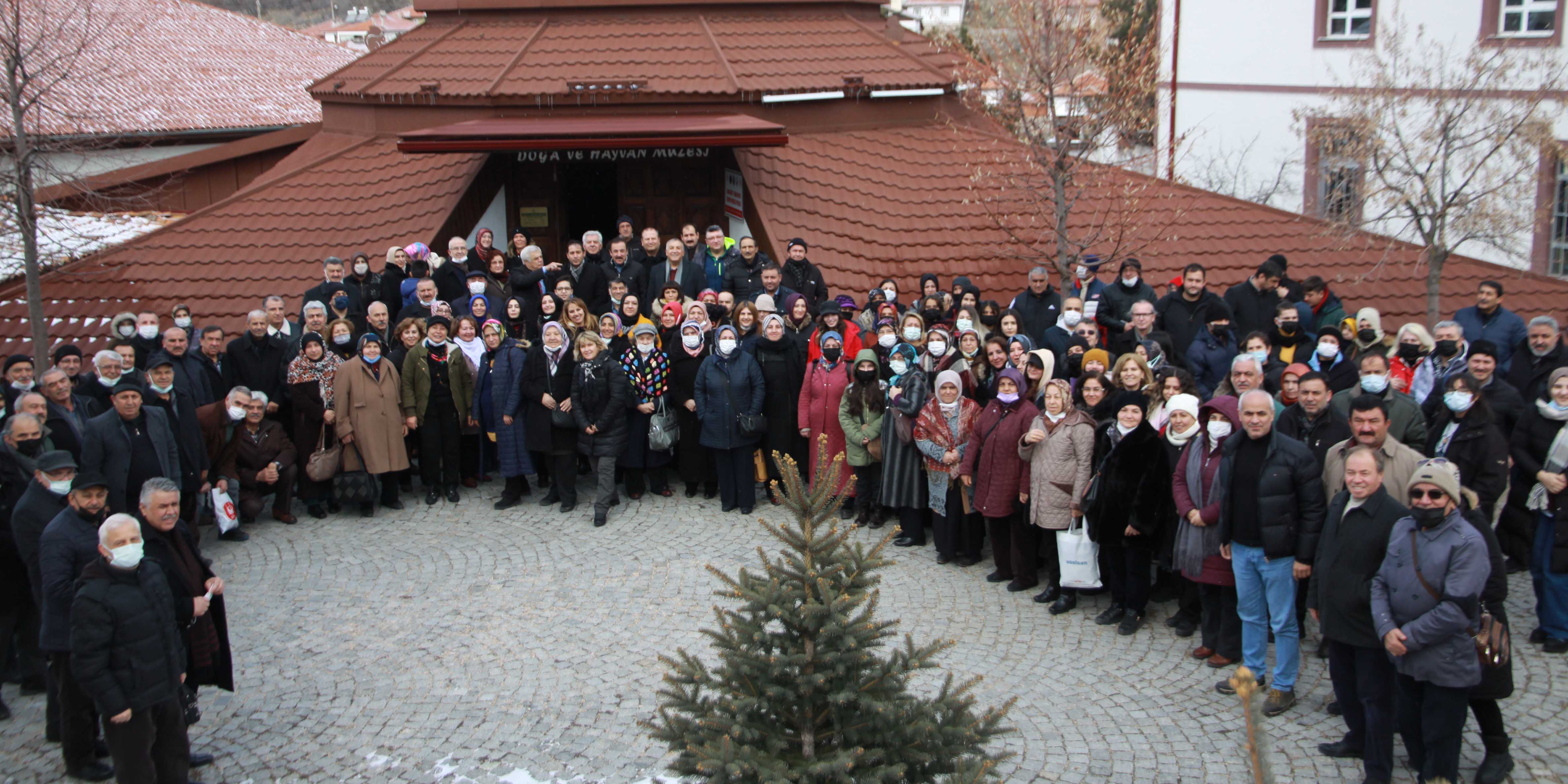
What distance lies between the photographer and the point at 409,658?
25.8 feet

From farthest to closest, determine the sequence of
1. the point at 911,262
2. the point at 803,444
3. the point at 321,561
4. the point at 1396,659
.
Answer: the point at 911,262 → the point at 803,444 → the point at 321,561 → the point at 1396,659

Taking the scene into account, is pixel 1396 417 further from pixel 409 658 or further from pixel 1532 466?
pixel 409 658

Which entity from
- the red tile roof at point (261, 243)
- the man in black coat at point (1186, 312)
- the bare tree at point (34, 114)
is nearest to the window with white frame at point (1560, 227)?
the man in black coat at point (1186, 312)

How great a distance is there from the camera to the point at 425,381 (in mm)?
10852

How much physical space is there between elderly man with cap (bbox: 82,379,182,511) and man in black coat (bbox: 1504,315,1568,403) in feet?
32.9

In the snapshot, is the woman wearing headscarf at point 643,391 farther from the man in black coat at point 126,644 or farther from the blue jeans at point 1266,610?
the blue jeans at point 1266,610

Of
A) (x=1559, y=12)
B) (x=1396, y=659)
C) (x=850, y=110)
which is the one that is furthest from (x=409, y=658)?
(x=1559, y=12)

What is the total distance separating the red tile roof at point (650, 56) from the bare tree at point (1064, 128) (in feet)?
4.95

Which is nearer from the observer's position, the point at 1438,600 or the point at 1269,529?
the point at 1438,600

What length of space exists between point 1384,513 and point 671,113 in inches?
413

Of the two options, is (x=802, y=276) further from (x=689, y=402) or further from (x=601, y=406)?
(x=601, y=406)

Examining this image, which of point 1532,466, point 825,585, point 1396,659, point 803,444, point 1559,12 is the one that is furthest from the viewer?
point 1559,12

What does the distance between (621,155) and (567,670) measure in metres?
9.10

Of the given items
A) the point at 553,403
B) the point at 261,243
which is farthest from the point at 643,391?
the point at 261,243
